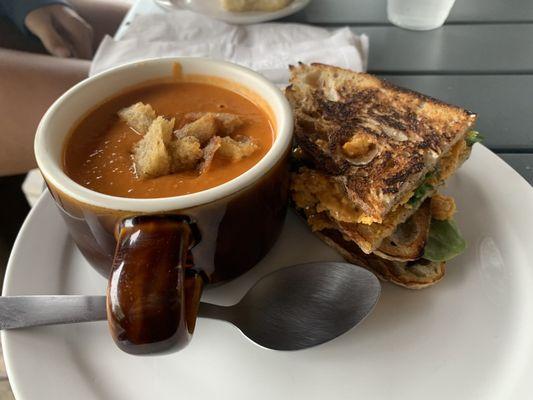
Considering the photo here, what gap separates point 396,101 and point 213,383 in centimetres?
74

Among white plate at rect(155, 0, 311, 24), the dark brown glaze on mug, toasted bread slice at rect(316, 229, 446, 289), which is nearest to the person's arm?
white plate at rect(155, 0, 311, 24)

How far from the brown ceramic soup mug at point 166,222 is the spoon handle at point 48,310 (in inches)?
2.8

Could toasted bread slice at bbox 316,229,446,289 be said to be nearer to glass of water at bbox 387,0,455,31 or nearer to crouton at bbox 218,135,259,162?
crouton at bbox 218,135,259,162

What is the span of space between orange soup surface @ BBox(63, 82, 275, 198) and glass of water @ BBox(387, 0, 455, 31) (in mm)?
→ 1125

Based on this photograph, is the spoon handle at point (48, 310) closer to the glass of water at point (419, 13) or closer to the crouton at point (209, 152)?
the crouton at point (209, 152)

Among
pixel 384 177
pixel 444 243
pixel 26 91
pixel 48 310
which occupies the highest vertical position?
pixel 384 177

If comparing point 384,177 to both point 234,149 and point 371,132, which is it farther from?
point 234,149

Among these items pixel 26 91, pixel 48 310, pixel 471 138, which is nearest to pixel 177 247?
pixel 48 310

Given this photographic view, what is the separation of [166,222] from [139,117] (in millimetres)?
312

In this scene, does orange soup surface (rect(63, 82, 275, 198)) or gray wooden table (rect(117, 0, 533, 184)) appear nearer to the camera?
orange soup surface (rect(63, 82, 275, 198))

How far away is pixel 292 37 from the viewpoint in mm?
1824

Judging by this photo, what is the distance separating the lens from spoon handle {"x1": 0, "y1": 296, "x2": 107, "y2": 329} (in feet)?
2.82

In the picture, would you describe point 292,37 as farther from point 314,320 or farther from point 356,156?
point 314,320

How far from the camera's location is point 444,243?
989 mm
